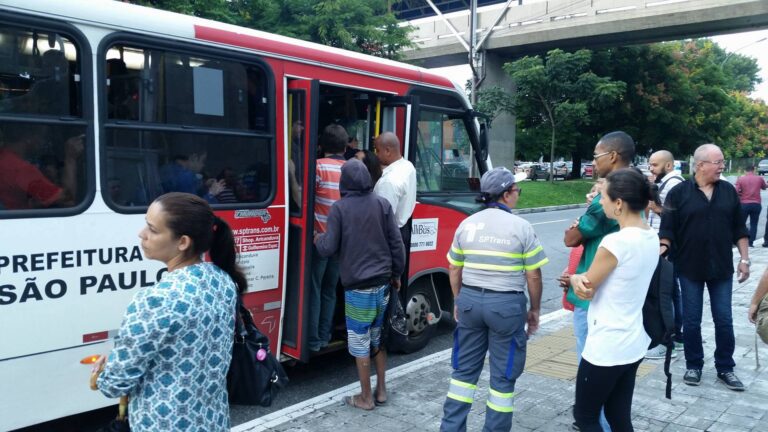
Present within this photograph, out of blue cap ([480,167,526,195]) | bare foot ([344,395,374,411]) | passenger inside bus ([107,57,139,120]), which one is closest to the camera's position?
blue cap ([480,167,526,195])

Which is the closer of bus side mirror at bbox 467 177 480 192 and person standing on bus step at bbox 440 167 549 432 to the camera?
person standing on bus step at bbox 440 167 549 432

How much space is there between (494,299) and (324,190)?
6.25 feet

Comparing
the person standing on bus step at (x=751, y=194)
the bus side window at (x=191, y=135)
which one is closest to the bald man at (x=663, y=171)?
the bus side window at (x=191, y=135)

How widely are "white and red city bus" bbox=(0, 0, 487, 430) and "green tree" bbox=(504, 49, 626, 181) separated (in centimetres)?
2178

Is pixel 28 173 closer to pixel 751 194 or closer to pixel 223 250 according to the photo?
pixel 223 250

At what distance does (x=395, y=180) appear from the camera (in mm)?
5059

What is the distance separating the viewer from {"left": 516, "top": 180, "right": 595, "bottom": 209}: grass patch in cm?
2508

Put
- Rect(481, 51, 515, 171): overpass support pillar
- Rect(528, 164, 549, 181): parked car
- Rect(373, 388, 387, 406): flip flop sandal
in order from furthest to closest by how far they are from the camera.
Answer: Rect(528, 164, 549, 181): parked car
Rect(481, 51, 515, 171): overpass support pillar
Rect(373, 388, 387, 406): flip flop sandal

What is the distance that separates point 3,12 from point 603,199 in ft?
11.0

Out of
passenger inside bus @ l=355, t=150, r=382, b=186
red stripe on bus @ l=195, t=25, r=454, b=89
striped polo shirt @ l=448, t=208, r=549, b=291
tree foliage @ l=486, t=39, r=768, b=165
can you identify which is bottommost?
striped polo shirt @ l=448, t=208, r=549, b=291

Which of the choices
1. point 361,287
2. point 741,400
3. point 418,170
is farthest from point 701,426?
point 418,170

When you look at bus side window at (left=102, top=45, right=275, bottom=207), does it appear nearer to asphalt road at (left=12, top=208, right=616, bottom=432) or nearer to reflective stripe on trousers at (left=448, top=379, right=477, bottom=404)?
asphalt road at (left=12, top=208, right=616, bottom=432)

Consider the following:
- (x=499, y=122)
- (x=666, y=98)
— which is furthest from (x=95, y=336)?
(x=666, y=98)

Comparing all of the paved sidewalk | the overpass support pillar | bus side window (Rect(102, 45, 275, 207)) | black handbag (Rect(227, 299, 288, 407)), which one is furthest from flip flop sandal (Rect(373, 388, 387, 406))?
the overpass support pillar
